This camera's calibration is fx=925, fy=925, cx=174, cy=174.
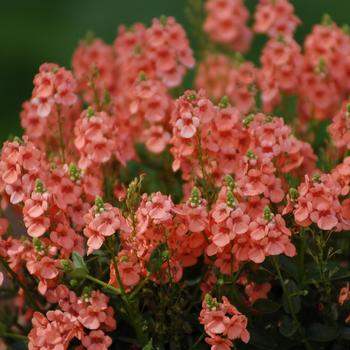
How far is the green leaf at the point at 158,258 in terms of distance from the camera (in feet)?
6.03

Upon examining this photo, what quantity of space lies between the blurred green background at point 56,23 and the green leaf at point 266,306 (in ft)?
10.9

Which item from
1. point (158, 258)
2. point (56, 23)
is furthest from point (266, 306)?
point (56, 23)

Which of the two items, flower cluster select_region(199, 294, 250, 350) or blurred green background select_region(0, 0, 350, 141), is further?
blurred green background select_region(0, 0, 350, 141)

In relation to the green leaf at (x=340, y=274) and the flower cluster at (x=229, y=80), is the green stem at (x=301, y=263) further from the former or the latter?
the flower cluster at (x=229, y=80)

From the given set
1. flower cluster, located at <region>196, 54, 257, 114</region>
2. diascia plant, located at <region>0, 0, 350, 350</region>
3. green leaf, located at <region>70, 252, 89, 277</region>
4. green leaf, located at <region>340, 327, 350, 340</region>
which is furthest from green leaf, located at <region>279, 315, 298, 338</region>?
flower cluster, located at <region>196, 54, 257, 114</region>

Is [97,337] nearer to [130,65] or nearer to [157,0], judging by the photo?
[130,65]

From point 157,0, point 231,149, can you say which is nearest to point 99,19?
point 157,0

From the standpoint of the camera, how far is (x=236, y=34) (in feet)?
10.2

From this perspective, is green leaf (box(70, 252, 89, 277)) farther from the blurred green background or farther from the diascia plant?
the blurred green background

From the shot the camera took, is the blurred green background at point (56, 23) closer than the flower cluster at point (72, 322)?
No

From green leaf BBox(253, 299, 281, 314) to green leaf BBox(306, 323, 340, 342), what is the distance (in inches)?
4.0

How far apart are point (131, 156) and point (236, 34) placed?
2.84ft

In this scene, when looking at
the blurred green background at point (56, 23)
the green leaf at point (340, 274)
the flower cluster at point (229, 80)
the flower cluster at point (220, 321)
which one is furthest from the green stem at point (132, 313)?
the blurred green background at point (56, 23)

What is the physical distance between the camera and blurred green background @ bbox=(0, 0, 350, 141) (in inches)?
210
